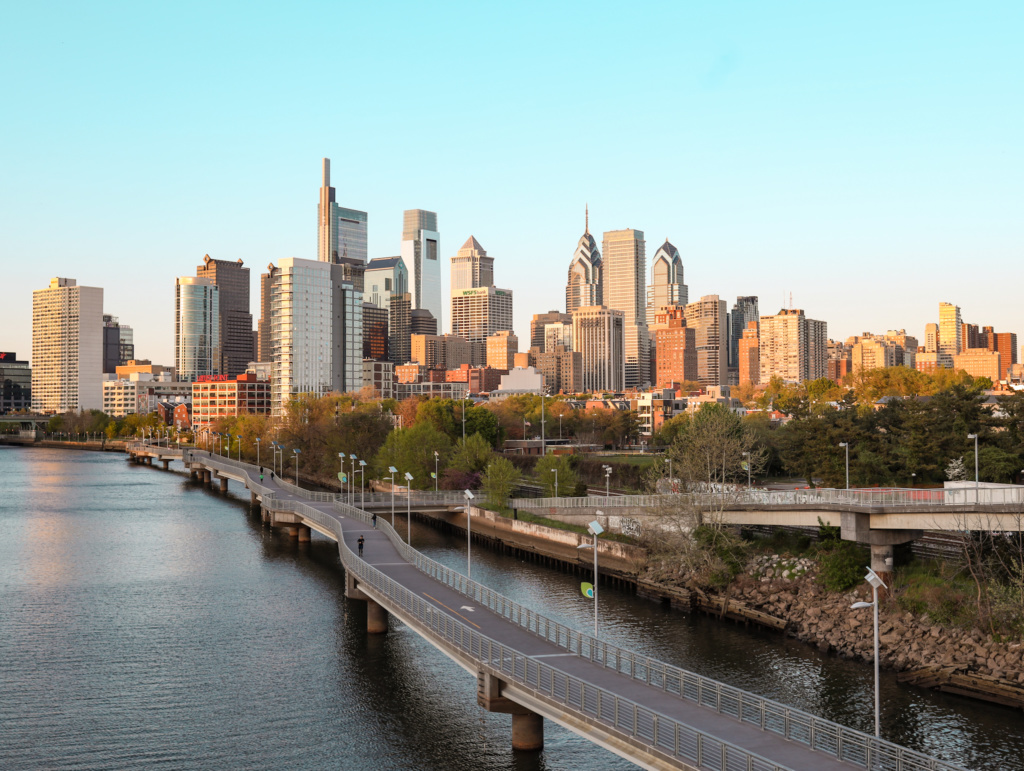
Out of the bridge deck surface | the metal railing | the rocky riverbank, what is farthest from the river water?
the metal railing

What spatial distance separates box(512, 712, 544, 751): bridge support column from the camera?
34719 millimetres

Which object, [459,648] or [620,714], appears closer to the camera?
[620,714]

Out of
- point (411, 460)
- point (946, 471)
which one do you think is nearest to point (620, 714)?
point (946, 471)

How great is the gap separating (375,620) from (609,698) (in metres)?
24.6

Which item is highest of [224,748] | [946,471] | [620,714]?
[946,471]

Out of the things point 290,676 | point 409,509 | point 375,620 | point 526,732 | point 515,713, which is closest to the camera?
point 515,713

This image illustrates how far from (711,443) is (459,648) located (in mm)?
35023

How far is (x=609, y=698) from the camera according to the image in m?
30.0

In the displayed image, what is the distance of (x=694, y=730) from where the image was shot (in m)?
26.0

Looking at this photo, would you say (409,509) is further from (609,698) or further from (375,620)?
(609,698)

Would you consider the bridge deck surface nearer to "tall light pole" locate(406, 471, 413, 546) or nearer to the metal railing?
"tall light pole" locate(406, 471, 413, 546)

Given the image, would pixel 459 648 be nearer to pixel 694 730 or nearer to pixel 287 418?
pixel 694 730

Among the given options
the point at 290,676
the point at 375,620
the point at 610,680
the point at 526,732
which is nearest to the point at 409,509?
the point at 375,620

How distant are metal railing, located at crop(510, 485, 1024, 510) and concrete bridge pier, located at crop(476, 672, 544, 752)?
2667 cm
